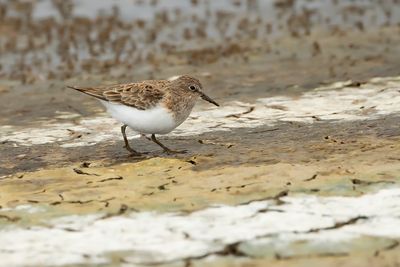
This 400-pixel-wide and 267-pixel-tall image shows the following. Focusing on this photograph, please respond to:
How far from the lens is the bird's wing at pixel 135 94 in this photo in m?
9.60

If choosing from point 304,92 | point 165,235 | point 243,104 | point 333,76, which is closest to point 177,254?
point 165,235

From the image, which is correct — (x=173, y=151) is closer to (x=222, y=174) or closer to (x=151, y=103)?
(x=151, y=103)

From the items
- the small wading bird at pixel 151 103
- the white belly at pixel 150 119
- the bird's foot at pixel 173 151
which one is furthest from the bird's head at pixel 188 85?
the bird's foot at pixel 173 151

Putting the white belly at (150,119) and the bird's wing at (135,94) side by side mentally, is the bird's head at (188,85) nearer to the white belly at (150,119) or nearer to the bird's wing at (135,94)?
the bird's wing at (135,94)

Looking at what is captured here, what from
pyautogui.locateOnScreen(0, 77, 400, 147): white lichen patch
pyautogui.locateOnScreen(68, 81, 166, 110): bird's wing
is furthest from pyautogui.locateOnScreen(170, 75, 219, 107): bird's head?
pyautogui.locateOnScreen(0, 77, 400, 147): white lichen patch

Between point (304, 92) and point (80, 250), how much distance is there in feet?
23.4

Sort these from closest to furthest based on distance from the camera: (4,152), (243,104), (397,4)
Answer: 1. (4,152)
2. (243,104)
3. (397,4)

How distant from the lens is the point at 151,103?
9594mm

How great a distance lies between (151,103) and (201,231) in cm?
270

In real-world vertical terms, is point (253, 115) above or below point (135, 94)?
below

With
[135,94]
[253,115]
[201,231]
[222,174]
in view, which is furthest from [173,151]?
[201,231]

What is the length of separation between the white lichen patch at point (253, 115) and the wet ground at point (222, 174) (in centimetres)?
3

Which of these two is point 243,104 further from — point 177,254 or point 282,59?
point 177,254

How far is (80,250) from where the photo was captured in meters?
6.86
